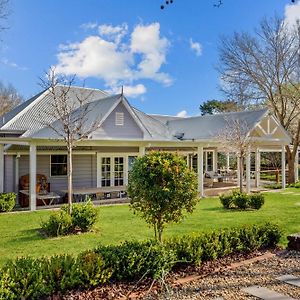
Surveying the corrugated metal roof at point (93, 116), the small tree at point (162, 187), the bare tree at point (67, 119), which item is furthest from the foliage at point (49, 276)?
the corrugated metal roof at point (93, 116)

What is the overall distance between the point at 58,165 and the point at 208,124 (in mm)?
10634

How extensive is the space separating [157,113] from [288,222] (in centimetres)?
1954

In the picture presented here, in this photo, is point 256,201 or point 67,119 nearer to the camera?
point 67,119

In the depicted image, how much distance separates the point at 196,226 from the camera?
10.0 m

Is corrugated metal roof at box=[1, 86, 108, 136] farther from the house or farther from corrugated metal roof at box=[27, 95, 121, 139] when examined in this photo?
corrugated metal roof at box=[27, 95, 121, 139]

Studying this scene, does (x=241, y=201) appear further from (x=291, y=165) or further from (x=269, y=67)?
(x=269, y=67)

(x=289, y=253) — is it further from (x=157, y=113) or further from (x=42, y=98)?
(x=157, y=113)

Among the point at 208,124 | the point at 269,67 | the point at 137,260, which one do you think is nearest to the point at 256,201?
the point at 137,260

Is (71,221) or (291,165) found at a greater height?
(291,165)

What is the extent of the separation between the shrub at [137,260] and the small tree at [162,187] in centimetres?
64

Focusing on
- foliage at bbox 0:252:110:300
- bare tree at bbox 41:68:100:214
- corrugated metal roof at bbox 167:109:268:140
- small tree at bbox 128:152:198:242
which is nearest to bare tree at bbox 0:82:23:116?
bare tree at bbox 41:68:100:214

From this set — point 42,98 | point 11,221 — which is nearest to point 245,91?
point 42,98

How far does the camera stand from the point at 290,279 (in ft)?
16.7

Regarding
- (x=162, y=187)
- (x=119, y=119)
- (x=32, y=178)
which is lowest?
(x=32, y=178)
